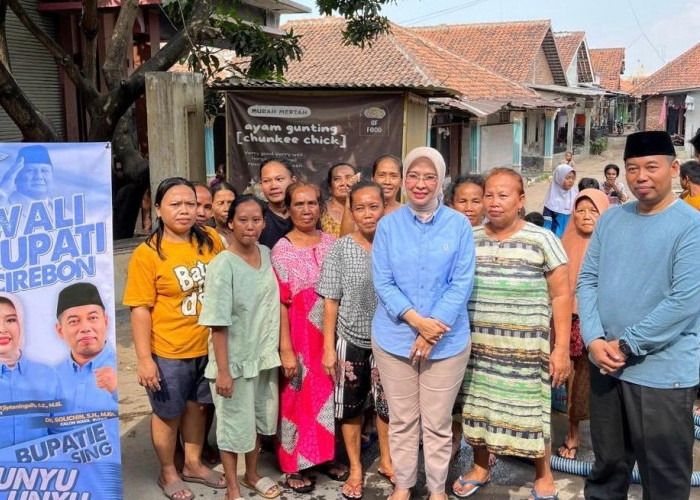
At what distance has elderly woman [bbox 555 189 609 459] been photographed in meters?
3.79

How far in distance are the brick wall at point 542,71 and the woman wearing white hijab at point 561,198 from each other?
20.3 metres

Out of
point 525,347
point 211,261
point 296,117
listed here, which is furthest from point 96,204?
point 296,117

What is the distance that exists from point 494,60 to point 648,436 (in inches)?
992

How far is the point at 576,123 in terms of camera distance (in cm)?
3378

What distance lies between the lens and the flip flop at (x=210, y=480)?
3.47 metres

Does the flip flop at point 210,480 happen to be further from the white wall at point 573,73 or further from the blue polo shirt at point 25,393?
the white wall at point 573,73

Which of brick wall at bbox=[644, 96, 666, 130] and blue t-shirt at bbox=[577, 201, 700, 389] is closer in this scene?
blue t-shirt at bbox=[577, 201, 700, 389]

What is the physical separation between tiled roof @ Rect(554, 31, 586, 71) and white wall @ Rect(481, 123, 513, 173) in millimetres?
10018

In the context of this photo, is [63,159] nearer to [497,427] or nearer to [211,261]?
[211,261]

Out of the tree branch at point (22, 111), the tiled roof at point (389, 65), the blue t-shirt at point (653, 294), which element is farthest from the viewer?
the tiled roof at point (389, 65)

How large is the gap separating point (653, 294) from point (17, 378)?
2.59m

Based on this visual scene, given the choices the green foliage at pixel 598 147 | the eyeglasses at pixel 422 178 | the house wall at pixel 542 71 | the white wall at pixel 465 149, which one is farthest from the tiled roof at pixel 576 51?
the eyeglasses at pixel 422 178

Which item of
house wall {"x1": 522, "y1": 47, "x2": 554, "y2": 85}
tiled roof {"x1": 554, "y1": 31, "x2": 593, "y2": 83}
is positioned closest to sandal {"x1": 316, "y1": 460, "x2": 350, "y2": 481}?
house wall {"x1": 522, "y1": 47, "x2": 554, "y2": 85}

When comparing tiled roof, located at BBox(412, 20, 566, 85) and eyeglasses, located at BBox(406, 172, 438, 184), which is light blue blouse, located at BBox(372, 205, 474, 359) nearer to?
eyeglasses, located at BBox(406, 172, 438, 184)
